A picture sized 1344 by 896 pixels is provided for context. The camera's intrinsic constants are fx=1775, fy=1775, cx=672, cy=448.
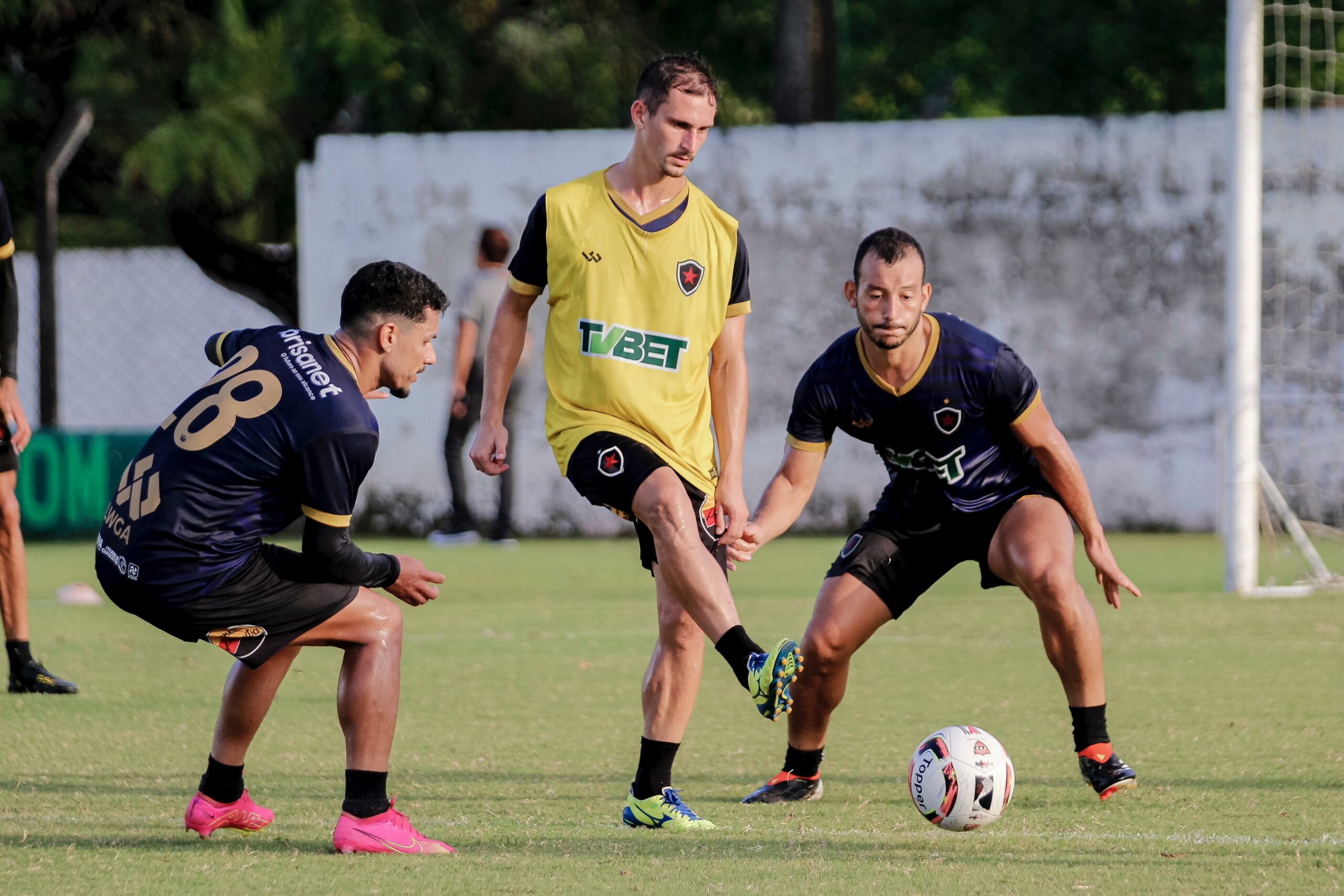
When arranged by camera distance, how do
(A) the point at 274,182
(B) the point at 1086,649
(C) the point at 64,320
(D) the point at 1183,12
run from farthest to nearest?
(D) the point at 1183,12 → (A) the point at 274,182 → (C) the point at 64,320 → (B) the point at 1086,649

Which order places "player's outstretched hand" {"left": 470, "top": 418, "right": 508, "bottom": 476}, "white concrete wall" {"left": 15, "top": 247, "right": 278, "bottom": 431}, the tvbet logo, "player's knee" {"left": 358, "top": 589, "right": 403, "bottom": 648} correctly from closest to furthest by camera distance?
"player's knee" {"left": 358, "top": 589, "right": 403, "bottom": 648} < the tvbet logo < "player's outstretched hand" {"left": 470, "top": 418, "right": 508, "bottom": 476} < "white concrete wall" {"left": 15, "top": 247, "right": 278, "bottom": 431}

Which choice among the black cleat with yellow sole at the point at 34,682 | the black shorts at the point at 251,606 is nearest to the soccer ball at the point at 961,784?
the black shorts at the point at 251,606

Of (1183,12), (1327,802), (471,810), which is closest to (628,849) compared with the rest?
(471,810)

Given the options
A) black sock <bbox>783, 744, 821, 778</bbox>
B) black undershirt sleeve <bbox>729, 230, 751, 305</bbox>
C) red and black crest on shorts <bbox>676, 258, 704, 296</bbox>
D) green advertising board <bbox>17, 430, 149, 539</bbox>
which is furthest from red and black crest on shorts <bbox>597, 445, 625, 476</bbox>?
green advertising board <bbox>17, 430, 149, 539</bbox>

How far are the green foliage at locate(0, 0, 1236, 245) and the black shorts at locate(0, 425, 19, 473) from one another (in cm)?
1153

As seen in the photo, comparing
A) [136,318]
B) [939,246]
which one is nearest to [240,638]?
[939,246]

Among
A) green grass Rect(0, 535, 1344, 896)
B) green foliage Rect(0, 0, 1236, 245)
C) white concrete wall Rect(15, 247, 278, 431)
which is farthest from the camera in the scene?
green foliage Rect(0, 0, 1236, 245)

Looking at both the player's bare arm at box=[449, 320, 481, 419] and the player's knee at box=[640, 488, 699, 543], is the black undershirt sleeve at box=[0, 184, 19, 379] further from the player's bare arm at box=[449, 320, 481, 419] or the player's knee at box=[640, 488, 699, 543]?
the player's bare arm at box=[449, 320, 481, 419]

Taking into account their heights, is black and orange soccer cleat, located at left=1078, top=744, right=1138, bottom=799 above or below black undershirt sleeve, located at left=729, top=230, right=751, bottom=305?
below

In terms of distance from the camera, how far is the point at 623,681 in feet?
25.5

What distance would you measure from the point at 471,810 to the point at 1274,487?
7114 millimetres

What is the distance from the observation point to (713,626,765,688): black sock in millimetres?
4488

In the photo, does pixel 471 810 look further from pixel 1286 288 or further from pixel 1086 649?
pixel 1286 288

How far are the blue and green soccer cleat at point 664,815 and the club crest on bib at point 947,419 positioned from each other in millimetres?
1438
